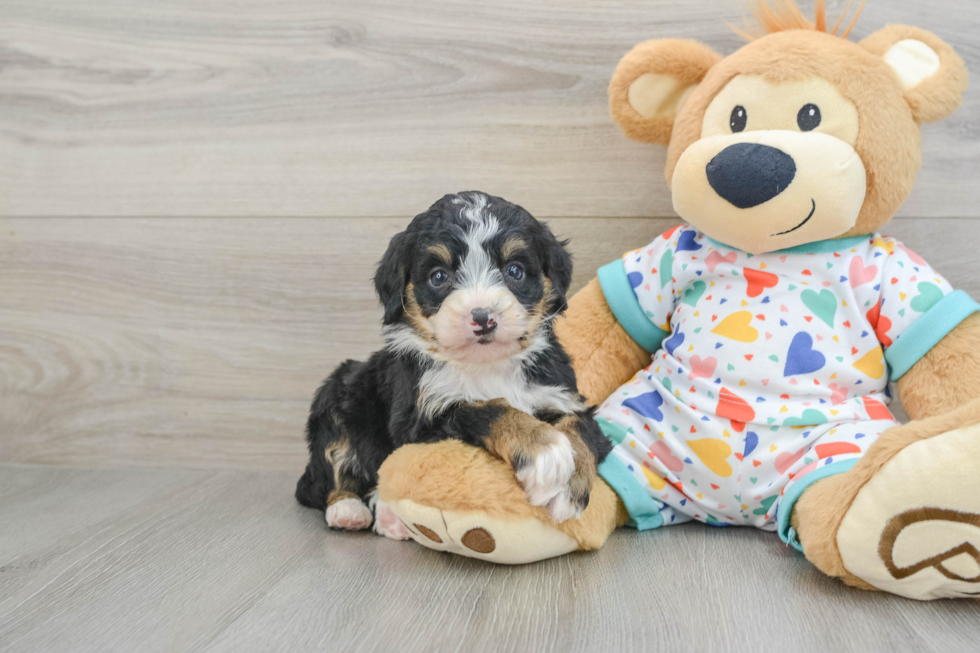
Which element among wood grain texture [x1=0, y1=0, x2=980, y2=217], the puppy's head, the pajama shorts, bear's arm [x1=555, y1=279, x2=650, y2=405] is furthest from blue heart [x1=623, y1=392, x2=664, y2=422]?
wood grain texture [x1=0, y1=0, x2=980, y2=217]

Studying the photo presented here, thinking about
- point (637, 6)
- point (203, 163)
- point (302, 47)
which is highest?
point (637, 6)

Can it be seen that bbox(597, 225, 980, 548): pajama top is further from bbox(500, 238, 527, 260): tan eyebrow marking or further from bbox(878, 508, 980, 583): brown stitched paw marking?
bbox(500, 238, 527, 260): tan eyebrow marking

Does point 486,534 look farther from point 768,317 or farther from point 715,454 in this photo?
point 768,317

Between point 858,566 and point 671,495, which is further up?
point 858,566

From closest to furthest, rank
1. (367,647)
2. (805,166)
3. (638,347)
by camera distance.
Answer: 1. (367,647)
2. (805,166)
3. (638,347)

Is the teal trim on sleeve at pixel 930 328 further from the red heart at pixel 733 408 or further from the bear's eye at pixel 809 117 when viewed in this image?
the bear's eye at pixel 809 117

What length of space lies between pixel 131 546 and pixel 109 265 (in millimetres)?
1057

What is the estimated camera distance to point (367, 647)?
117 cm

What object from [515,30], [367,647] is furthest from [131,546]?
[515,30]

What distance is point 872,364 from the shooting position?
1.62 meters

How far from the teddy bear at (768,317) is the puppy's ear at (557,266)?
0.29 m

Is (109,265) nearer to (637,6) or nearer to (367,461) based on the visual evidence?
(367,461)

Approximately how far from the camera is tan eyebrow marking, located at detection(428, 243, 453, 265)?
1463 millimetres

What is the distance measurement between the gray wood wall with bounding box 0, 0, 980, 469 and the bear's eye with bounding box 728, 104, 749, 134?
0.49m
